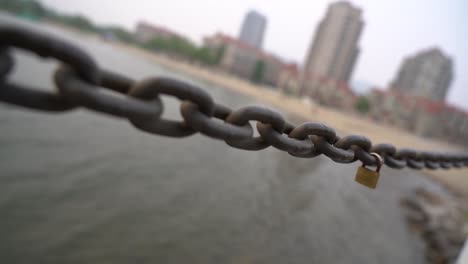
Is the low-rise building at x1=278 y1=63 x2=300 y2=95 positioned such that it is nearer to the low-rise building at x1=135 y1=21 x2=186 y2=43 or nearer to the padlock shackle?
the low-rise building at x1=135 y1=21 x2=186 y2=43

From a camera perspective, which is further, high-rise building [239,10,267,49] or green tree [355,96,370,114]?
high-rise building [239,10,267,49]

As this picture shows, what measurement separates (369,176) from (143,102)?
114cm

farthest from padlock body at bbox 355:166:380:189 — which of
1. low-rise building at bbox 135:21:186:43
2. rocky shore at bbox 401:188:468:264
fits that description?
low-rise building at bbox 135:21:186:43

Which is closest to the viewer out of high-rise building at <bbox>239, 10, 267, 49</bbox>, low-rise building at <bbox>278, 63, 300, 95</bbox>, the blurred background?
the blurred background

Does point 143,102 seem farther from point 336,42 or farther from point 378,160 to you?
point 336,42

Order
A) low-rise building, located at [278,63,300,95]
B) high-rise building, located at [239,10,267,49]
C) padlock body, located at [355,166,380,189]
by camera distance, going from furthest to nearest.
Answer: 1. high-rise building, located at [239,10,267,49]
2. low-rise building, located at [278,63,300,95]
3. padlock body, located at [355,166,380,189]

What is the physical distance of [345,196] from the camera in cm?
1185

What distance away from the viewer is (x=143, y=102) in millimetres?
802

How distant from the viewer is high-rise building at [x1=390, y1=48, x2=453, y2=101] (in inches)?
3366

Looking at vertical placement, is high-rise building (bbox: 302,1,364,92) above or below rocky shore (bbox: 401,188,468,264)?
above

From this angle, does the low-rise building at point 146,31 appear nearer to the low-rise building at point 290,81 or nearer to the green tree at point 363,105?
the low-rise building at point 290,81

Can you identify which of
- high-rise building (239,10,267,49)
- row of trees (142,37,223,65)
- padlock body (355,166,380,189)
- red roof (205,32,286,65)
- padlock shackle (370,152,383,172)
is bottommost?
padlock body (355,166,380,189)

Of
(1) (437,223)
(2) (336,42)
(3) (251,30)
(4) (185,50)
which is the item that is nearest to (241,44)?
(4) (185,50)

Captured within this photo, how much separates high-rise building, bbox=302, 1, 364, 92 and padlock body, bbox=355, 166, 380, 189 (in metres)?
88.3
